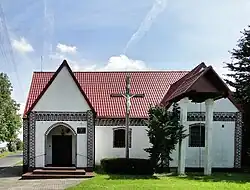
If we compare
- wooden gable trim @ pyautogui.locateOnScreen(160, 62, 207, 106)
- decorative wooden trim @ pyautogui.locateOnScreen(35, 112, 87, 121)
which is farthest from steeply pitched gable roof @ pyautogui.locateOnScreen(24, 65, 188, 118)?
decorative wooden trim @ pyautogui.locateOnScreen(35, 112, 87, 121)

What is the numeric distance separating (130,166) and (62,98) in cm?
656

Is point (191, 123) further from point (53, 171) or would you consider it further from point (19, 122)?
point (19, 122)

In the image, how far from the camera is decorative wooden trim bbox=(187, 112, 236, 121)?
28.0 m

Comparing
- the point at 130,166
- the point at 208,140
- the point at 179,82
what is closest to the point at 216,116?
the point at 179,82

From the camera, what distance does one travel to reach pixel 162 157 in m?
25.0

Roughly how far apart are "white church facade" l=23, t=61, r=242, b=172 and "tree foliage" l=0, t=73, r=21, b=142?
2240 cm

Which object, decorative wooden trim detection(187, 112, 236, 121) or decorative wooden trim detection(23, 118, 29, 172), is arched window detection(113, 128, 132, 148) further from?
decorative wooden trim detection(23, 118, 29, 172)

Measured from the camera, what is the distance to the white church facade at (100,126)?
2688 cm

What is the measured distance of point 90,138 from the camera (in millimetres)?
26859

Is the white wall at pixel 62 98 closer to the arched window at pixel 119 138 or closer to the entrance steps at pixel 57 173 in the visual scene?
the arched window at pixel 119 138

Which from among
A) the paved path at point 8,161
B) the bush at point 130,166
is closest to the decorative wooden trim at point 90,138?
the bush at point 130,166

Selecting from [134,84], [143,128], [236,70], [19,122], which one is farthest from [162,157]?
[19,122]

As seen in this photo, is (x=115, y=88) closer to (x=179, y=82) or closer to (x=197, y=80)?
(x=179, y=82)

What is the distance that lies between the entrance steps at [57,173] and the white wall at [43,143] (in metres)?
Answer: 0.89
